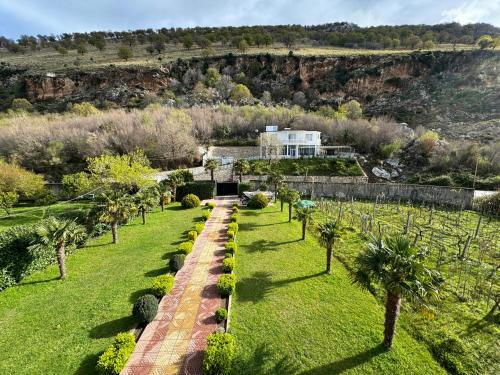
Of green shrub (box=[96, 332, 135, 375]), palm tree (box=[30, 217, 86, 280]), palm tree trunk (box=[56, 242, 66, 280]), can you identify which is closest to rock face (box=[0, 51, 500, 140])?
palm tree (box=[30, 217, 86, 280])

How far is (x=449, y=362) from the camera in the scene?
10117 millimetres

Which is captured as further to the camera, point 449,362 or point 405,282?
point 449,362

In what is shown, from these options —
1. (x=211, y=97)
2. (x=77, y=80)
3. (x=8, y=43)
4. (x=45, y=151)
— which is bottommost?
(x=45, y=151)

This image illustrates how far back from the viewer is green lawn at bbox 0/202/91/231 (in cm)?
2803

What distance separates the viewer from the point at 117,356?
945 centimetres

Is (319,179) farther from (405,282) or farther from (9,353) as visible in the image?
(9,353)

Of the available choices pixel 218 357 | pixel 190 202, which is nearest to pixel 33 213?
pixel 190 202

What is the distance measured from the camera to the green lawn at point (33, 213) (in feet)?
92.0

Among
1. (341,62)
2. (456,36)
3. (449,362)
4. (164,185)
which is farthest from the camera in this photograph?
(456,36)

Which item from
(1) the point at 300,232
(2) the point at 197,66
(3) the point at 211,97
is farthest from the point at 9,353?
(2) the point at 197,66

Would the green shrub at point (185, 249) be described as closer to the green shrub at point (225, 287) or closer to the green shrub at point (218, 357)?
the green shrub at point (225, 287)

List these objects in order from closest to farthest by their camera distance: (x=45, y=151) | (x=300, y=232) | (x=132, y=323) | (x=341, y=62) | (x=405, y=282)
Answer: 1. (x=405, y=282)
2. (x=132, y=323)
3. (x=300, y=232)
4. (x=45, y=151)
5. (x=341, y=62)

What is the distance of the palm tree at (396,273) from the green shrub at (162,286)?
405 inches

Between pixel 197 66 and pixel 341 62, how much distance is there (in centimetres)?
5562
